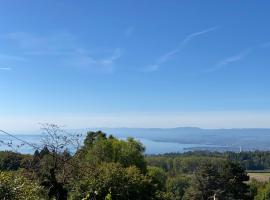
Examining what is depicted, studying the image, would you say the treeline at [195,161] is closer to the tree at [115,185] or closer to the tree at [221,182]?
the tree at [221,182]

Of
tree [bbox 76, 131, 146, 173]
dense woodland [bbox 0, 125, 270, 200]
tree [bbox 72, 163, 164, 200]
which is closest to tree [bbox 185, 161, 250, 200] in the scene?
dense woodland [bbox 0, 125, 270, 200]

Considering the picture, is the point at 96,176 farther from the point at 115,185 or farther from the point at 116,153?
the point at 116,153

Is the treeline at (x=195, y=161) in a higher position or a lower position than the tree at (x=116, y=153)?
lower

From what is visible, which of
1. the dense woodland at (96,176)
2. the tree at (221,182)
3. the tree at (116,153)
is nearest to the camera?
the dense woodland at (96,176)

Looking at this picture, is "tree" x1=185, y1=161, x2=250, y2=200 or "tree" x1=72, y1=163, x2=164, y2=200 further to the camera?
"tree" x1=185, y1=161, x2=250, y2=200

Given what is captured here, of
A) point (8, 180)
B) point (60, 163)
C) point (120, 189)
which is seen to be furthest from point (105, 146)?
point (8, 180)

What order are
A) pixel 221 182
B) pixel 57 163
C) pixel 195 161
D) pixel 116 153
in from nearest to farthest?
pixel 57 163 < pixel 116 153 < pixel 221 182 < pixel 195 161

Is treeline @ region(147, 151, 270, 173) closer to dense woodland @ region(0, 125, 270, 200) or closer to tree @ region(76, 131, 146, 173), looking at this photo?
dense woodland @ region(0, 125, 270, 200)

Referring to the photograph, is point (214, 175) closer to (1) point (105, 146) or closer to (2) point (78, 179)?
(1) point (105, 146)

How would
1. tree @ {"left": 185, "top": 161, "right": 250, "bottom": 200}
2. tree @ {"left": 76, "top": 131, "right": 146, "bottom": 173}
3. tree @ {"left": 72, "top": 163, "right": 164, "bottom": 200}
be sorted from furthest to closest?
tree @ {"left": 185, "top": 161, "right": 250, "bottom": 200} → tree @ {"left": 76, "top": 131, "right": 146, "bottom": 173} → tree @ {"left": 72, "top": 163, "right": 164, "bottom": 200}

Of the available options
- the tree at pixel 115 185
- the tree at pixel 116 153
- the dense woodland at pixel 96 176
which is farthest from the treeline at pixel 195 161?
the tree at pixel 115 185

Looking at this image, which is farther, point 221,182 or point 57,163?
point 221,182

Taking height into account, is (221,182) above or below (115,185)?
below

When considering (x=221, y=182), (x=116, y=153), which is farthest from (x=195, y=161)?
(x=116, y=153)
